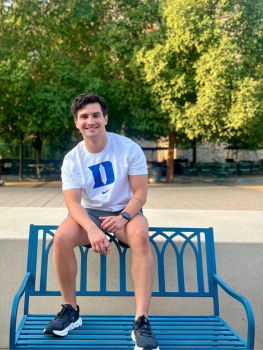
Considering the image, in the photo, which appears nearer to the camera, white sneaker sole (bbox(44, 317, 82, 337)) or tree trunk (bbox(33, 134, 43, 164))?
white sneaker sole (bbox(44, 317, 82, 337))

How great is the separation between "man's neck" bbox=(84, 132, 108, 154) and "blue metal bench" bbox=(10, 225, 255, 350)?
0.70m

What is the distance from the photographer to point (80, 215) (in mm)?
2811

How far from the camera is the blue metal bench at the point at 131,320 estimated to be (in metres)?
2.34

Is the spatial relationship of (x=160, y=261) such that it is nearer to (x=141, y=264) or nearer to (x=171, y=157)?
(x=141, y=264)

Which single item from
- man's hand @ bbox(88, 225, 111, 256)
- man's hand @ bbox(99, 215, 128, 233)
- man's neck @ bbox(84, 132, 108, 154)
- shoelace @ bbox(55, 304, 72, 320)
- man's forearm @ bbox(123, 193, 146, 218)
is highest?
man's neck @ bbox(84, 132, 108, 154)

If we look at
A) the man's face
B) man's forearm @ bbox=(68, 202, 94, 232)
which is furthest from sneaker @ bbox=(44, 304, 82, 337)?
the man's face

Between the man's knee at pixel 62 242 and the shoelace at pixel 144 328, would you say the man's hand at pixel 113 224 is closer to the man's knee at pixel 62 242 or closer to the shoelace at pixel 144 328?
the man's knee at pixel 62 242

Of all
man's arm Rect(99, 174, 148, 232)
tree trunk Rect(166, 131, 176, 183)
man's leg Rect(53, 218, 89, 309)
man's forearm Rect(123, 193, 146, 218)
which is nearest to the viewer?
man's leg Rect(53, 218, 89, 309)

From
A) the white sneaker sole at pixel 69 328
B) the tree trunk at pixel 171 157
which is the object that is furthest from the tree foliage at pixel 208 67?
the white sneaker sole at pixel 69 328

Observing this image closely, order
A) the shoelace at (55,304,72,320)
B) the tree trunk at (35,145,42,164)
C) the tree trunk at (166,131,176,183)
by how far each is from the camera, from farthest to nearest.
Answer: the tree trunk at (35,145,42,164)
the tree trunk at (166,131,176,183)
the shoelace at (55,304,72,320)

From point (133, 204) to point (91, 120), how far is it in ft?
2.40

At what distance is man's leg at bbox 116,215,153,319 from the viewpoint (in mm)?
2490

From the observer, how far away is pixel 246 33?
19703mm

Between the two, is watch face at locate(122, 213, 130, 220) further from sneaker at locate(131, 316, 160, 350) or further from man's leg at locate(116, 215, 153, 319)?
sneaker at locate(131, 316, 160, 350)
